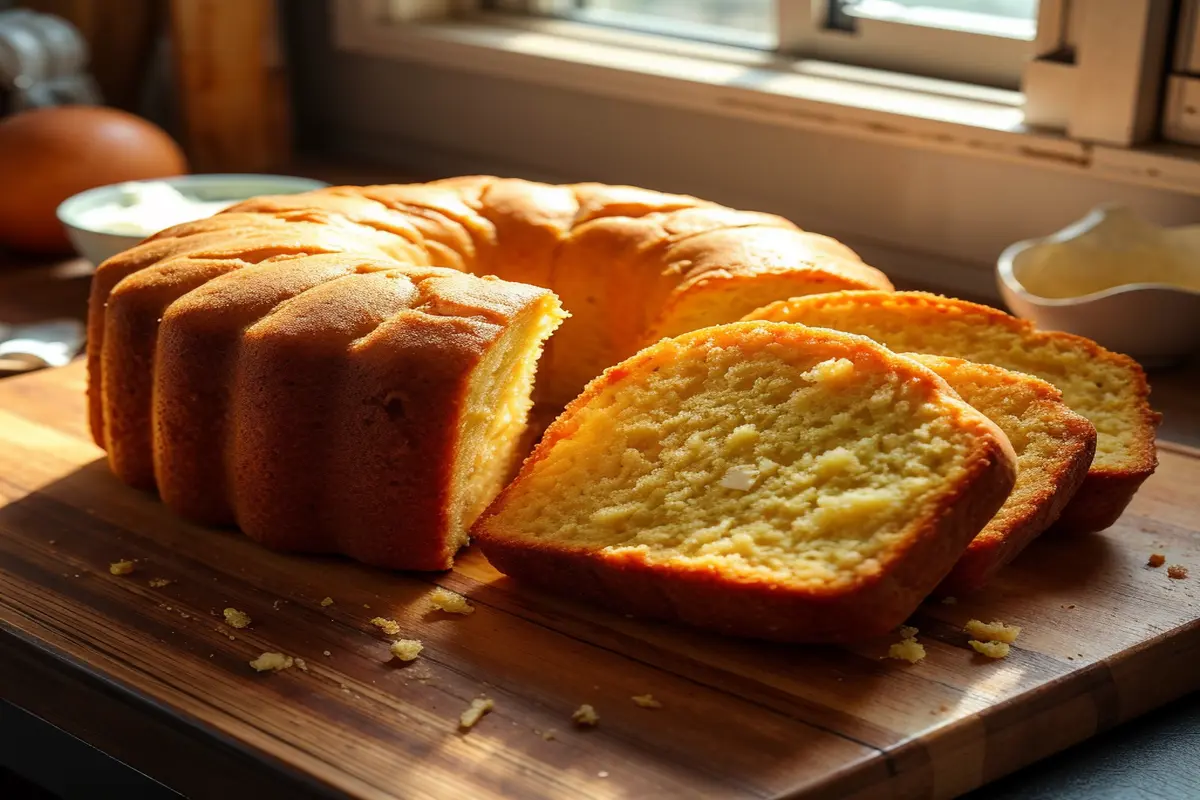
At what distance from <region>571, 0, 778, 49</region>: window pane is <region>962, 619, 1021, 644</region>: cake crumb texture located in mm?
1718

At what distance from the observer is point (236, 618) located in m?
1.56

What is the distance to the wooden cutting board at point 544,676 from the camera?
1.31 m

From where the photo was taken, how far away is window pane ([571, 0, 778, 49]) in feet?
9.95

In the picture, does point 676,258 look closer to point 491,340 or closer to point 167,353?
point 491,340

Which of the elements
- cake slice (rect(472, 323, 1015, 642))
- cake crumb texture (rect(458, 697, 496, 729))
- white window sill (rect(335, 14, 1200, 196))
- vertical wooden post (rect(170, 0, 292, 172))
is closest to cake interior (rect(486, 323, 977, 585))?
cake slice (rect(472, 323, 1015, 642))

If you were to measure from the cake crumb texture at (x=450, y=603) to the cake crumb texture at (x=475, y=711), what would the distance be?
0.18 metres

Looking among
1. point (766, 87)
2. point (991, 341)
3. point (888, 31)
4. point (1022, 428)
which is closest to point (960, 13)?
point (888, 31)

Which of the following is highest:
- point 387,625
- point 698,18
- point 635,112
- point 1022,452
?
point 698,18

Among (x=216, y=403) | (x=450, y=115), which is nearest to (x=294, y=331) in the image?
(x=216, y=403)

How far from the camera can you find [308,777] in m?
1.29

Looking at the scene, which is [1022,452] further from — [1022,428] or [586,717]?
[586,717]

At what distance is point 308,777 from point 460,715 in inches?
6.3

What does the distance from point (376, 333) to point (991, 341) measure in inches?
31.9

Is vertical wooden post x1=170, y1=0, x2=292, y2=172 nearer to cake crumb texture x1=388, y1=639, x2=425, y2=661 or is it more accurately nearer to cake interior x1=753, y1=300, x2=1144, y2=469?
cake interior x1=753, y1=300, x2=1144, y2=469
